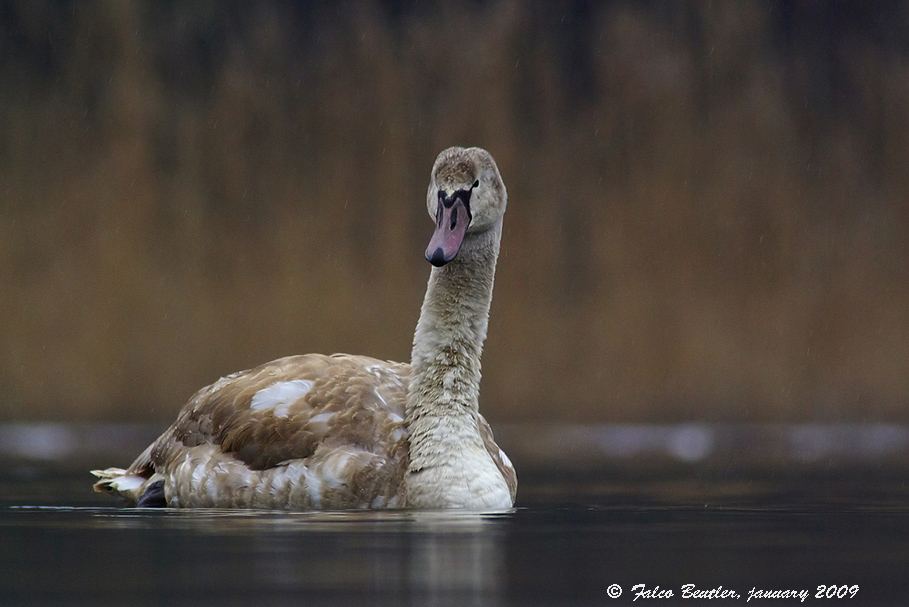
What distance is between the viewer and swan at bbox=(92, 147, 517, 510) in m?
10.6

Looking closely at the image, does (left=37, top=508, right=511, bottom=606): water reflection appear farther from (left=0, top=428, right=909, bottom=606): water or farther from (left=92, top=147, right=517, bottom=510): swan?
(left=92, top=147, right=517, bottom=510): swan

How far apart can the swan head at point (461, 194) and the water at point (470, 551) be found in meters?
1.76

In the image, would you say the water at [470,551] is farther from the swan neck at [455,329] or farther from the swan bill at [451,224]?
the swan bill at [451,224]

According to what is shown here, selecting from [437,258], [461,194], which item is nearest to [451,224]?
[461,194]

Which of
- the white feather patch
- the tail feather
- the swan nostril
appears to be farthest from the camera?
the tail feather

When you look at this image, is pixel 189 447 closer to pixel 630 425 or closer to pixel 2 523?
pixel 2 523

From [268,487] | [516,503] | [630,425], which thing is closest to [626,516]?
[516,503]

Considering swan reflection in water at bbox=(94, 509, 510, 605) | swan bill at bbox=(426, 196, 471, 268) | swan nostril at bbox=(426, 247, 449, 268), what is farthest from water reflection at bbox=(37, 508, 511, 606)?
swan bill at bbox=(426, 196, 471, 268)

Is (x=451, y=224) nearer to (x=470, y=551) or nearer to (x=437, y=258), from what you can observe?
(x=437, y=258)

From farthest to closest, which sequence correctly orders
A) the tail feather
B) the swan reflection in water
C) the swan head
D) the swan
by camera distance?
the tail feather < the swan head < the swan < the swan reflection in water

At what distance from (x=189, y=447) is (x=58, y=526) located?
6.50 ft

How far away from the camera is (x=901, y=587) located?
23.4 ft

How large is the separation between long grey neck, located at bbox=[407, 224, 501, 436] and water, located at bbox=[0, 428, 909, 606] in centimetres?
93

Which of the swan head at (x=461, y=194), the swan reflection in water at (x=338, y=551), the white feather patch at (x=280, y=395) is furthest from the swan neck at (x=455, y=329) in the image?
the swan reflection in water at (x=338, y=551)
